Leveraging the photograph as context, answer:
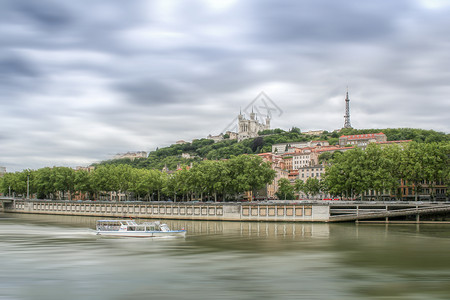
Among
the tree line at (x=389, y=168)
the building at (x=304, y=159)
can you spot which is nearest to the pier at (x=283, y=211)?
the tree line at (x=389, y=168)

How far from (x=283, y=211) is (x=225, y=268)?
49.7 meters

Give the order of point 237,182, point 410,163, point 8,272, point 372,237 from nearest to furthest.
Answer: point 8,272
point 372,237
point 410,163
point 237,182

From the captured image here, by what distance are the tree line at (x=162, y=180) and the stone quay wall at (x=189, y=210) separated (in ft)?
38.3

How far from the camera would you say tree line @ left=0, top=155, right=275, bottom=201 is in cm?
10738

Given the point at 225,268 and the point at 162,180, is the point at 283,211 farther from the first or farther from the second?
the point at 162,180

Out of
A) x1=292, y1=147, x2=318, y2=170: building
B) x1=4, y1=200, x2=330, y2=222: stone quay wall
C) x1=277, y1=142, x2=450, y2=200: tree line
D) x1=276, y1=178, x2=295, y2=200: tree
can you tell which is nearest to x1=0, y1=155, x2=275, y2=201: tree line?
x1=4, y1=200, x2=330, y2=222: stone quay wall

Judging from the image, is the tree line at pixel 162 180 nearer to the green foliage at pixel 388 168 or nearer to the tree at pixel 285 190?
the tree at pixel 285 190

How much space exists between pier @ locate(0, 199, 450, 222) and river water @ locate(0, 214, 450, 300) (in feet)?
77.4

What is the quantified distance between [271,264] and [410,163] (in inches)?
2696

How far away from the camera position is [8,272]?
107 feet

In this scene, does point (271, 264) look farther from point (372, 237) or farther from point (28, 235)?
point (28, 235)

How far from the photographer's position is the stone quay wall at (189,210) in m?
81.1

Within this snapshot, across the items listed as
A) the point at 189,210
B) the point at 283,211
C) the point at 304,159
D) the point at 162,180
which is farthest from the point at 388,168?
the point at 304,159

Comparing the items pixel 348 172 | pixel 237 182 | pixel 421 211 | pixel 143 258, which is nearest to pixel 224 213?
pixel 237 182
